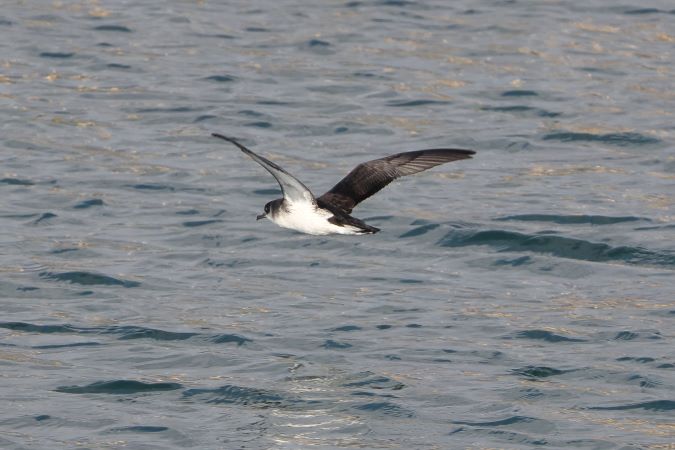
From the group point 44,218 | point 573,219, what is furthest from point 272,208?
point 573,219

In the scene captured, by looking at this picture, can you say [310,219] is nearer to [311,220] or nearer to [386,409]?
[311,220]

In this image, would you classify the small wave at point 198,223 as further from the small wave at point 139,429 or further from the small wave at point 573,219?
the small wave at point 139,429

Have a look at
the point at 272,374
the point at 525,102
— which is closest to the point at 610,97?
the point at 525,102

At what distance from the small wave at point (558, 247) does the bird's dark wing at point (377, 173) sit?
2.74 metres

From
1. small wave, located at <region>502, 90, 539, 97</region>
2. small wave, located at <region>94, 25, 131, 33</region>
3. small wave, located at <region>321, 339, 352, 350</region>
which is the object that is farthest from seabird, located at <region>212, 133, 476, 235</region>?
small wave, located at <region>94, 25, 131, 33</region>

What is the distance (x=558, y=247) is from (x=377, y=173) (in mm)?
3135

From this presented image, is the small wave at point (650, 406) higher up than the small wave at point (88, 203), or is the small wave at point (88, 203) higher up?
the small wave at point (88, 203)

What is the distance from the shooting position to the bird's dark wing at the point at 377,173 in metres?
12.2

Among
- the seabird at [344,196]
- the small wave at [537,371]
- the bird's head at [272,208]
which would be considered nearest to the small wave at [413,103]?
the seabird at [344,196]

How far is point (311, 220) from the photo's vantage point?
39.2 feet

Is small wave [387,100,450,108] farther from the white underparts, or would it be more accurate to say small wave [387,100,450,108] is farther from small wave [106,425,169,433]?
small wave [106,425,169,433]

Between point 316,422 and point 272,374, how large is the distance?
36.6 inches

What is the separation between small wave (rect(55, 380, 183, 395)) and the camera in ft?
37.6

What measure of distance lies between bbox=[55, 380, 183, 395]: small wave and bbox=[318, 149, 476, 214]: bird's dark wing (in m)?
1.96
